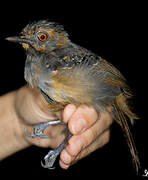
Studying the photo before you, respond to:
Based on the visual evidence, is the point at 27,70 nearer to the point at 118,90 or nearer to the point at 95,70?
the point at 95,70

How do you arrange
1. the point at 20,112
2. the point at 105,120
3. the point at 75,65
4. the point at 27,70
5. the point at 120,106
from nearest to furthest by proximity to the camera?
1. the point at 75,65
2. the point at 27,70
3. the point at 120,106
4. the point at 105,120
5. the point at 20,112

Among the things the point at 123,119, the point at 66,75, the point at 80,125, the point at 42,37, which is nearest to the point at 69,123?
the point at 80,125

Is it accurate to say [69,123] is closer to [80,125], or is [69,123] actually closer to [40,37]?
[80,125]

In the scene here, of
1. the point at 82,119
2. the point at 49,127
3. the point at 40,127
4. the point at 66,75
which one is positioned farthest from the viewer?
the point at 49,127

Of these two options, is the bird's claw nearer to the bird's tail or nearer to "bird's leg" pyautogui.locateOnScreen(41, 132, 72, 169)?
"bird's leg" pyautogui.locateOnScreen(41, 132, 72, 169)

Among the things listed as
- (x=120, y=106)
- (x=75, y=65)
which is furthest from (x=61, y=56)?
(x=120, y=106)

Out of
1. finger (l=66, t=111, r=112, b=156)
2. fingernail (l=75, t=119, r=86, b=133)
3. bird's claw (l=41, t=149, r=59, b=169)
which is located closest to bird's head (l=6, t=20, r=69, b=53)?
fingernail (l=75, t=119, r=86, b=133)

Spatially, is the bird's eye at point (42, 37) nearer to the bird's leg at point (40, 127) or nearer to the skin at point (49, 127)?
the skin at point (49, 127)
